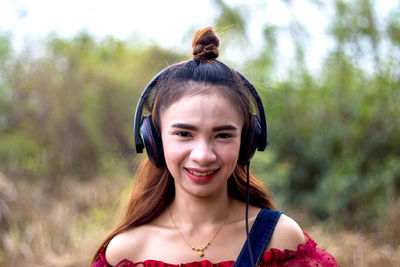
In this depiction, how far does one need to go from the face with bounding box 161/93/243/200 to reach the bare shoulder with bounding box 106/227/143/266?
40 centimetres

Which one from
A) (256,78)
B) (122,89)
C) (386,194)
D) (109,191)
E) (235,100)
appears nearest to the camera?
(235,100)

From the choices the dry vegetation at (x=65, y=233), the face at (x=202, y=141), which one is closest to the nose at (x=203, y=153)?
the face at (x=202, y=141)

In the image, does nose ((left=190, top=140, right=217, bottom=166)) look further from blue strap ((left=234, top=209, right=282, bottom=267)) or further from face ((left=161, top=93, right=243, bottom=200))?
blue strap ((left=234, top=209, right=282, bottom=267))

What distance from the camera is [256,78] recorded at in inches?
219

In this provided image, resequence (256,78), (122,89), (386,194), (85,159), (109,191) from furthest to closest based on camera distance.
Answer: (122,89) < (85,159) < (109,191) < (256,78) < (386,194)

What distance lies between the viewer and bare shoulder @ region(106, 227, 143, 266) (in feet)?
6.60

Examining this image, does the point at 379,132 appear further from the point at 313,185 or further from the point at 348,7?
the point at 348,7

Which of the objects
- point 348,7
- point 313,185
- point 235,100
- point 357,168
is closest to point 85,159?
point 313,185

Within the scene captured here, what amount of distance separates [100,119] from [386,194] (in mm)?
4641

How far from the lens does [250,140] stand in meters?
1.96

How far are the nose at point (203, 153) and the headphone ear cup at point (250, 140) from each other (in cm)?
23

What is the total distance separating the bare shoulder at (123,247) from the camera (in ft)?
6.60

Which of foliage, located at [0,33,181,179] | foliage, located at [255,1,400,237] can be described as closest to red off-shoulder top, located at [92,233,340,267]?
foliage, located at [255,1,400,237]

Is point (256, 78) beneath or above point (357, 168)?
above
